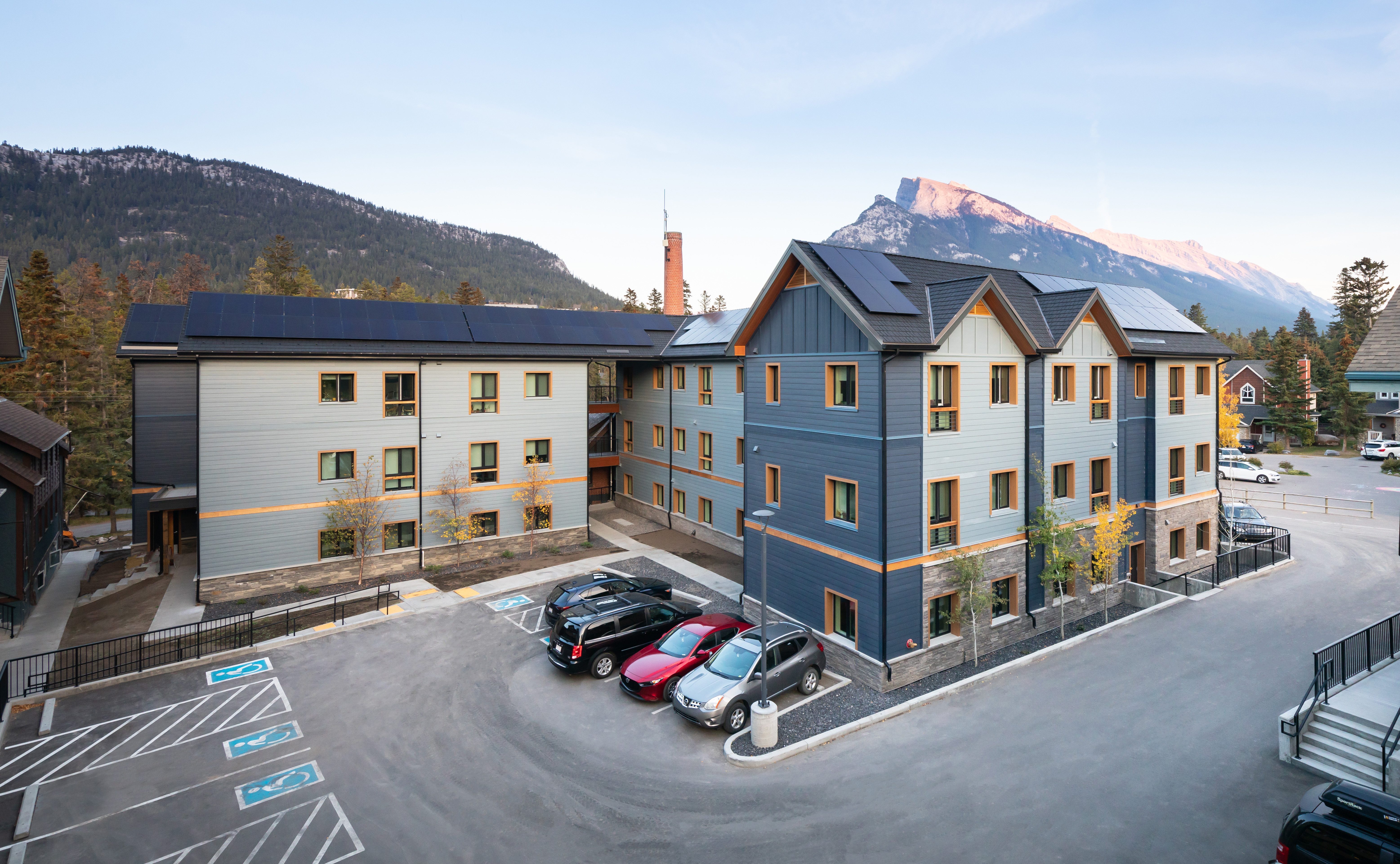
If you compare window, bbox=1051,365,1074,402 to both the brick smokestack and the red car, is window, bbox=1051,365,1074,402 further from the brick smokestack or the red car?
the brick smokestack

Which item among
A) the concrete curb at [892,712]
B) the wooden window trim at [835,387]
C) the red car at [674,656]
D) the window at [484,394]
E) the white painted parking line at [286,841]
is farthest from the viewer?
the window at [484,394]

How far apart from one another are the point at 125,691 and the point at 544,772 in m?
12.1

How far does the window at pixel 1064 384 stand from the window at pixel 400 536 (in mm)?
24952

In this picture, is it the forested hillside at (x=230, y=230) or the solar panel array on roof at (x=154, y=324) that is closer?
the solar panel array on roof at (x=154, y=324)

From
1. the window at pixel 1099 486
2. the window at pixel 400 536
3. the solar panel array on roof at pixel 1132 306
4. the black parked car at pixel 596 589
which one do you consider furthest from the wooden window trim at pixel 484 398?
the window at pixel 1099 486

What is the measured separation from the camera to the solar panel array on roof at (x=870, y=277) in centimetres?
1775

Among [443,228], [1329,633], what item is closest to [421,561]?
[1329,633]

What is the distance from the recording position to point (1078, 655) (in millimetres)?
19000

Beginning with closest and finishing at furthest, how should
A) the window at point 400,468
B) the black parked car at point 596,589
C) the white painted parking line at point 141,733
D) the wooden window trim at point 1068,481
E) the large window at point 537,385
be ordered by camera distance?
the white painted parking line at point 141,733
the wooden window trim at point 1068,481
the black parked car at point 596,589
the window at point 400,468
the large window at point 537,385

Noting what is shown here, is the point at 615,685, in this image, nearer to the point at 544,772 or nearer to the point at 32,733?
the point at 544,772

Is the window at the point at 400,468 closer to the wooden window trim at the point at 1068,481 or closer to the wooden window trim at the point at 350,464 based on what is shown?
the wooden window trim at the point at 350,464

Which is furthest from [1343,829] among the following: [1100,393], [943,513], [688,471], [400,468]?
[400,468]

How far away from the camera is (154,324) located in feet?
98.5

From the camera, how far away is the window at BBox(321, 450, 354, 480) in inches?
1040
